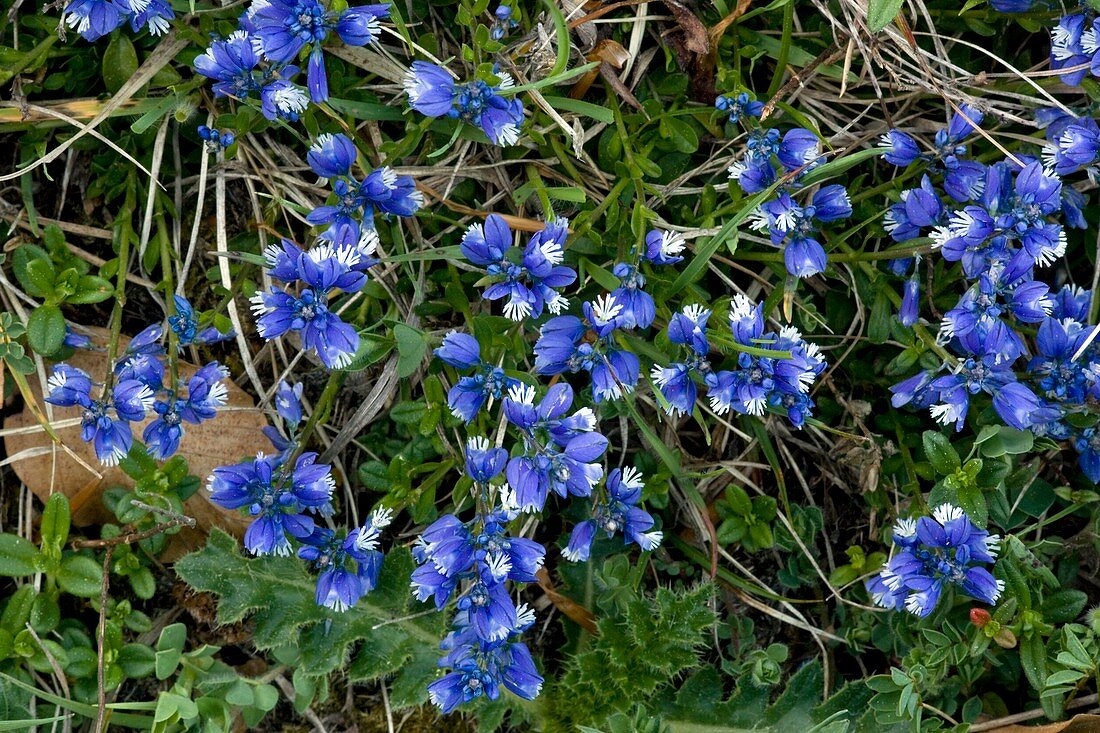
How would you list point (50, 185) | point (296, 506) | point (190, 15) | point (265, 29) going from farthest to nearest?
point (50, 185)
point (190, 15)
point (296, 506)
point (265, 29)

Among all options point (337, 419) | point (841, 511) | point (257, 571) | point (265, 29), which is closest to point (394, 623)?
point (257, 571)

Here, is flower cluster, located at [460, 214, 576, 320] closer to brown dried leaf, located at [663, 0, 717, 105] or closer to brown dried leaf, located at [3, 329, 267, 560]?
brown dried leaf, located at [663, 0, 717, 105]

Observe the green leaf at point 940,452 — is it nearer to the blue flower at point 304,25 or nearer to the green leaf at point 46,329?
the blue flower at point 304,25

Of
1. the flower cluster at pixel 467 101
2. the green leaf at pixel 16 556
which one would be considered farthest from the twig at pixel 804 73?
the green leaf at pixel 16 556

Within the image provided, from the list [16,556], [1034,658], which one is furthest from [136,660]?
[1034,658]

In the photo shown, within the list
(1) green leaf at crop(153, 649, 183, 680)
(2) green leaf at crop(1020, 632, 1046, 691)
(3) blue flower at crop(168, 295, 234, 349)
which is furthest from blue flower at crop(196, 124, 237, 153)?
(2) green leaf at crop(1020, 632, 1046, 691)

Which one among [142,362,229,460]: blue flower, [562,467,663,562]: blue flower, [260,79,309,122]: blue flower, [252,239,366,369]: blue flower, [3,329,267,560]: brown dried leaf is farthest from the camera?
[3,329,267,560]: brown dried leaf

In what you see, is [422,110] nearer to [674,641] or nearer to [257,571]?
[257,571]
